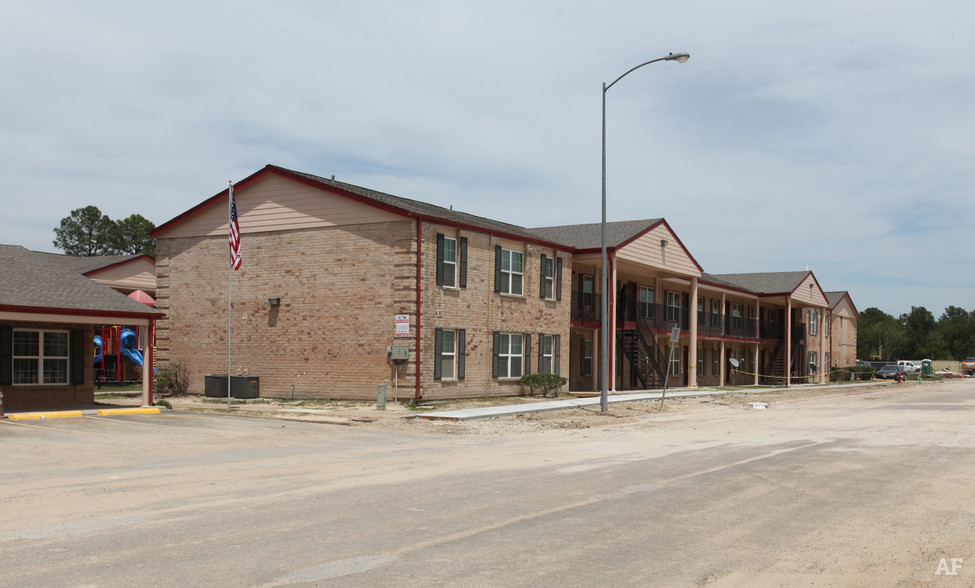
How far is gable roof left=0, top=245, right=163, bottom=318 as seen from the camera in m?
21.2

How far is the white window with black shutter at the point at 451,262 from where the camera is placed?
27562 mm

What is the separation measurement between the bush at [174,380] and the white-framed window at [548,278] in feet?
43.7

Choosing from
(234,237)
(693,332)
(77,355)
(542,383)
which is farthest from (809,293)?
(77,355)

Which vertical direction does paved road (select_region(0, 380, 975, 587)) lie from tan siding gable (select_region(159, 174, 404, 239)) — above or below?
below

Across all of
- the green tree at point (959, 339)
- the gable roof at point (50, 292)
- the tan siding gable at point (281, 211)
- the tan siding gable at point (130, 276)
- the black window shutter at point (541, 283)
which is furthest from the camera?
the green tree at point (959, 339)

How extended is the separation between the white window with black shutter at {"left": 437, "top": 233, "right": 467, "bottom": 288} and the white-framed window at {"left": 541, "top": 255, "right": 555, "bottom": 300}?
5.13 meters

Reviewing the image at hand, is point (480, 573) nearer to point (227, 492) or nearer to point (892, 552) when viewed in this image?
point (892, 552)

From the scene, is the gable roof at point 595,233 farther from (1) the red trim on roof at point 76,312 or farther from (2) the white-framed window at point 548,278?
(1) the red trim on roof at point 76,312

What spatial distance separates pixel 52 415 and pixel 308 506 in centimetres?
1415

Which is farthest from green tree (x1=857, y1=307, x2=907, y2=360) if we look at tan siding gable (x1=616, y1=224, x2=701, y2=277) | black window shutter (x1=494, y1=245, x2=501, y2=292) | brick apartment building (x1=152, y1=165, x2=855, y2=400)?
black window shutter (x1=494, y1=245, x2=501, y2=292)

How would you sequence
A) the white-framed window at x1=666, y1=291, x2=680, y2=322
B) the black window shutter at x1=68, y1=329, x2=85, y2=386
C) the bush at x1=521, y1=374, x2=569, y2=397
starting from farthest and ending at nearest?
1. the white-framed window at x1=666, y1=291, x2=680, y2=322
2. the bush at x1=521, y1=374, x2=569, y2=397
3. the black window shutter at x1=68, y1=329, x2=85, y2=386

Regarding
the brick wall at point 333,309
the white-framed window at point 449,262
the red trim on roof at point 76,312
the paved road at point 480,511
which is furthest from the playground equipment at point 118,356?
the paved road at point 480,511

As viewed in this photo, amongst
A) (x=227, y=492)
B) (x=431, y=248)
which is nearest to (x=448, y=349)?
(x=431, y=248)

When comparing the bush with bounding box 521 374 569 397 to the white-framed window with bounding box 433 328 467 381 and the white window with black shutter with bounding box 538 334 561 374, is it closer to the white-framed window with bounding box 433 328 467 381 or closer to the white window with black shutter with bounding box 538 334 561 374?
the white window with black shutter with bounding box 538 334 561 374
